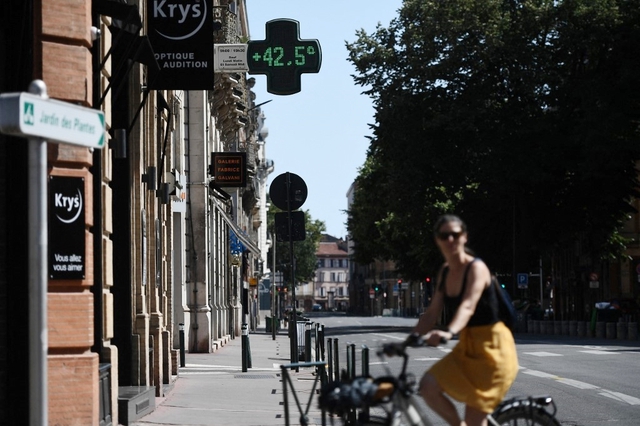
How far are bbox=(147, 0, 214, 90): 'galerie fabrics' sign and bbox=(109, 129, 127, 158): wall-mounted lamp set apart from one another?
1188mm

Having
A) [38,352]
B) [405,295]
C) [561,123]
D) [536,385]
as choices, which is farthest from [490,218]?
[405,295]

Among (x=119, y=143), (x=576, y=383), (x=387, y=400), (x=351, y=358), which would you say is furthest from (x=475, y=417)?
(x=576, y=383)

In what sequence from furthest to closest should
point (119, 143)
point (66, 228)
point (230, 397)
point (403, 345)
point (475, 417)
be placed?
point (230, 397) < point (119, 143) < point (66, 228) < point (475, 417) < point (403, 345)

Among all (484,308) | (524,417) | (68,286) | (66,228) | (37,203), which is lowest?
(524,417)

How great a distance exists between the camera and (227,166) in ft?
123

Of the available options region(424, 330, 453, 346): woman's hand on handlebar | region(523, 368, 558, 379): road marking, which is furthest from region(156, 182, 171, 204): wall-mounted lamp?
region(424, 330, 453, 346): woman's hand on handlebar

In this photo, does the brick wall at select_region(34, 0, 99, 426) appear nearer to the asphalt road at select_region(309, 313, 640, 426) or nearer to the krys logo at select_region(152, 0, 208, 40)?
the asphalt road at select_region(309, 313, 640, 426)

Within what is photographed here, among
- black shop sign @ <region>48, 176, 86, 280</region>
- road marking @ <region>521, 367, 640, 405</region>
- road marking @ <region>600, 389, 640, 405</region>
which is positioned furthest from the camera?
road marking @ <region>521, 367, 640, 405</region>

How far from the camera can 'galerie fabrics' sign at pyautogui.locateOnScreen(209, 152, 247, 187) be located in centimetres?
3719

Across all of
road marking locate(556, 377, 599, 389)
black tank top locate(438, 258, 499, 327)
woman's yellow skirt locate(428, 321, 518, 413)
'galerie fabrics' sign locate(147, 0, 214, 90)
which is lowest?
road marking locate(556, 377, 599, 389)

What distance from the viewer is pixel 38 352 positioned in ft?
20.9

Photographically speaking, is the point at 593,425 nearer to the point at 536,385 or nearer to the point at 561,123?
the point at 536,385

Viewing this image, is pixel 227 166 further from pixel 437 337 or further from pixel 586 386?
pixel 437 337

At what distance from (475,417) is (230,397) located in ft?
36.2
